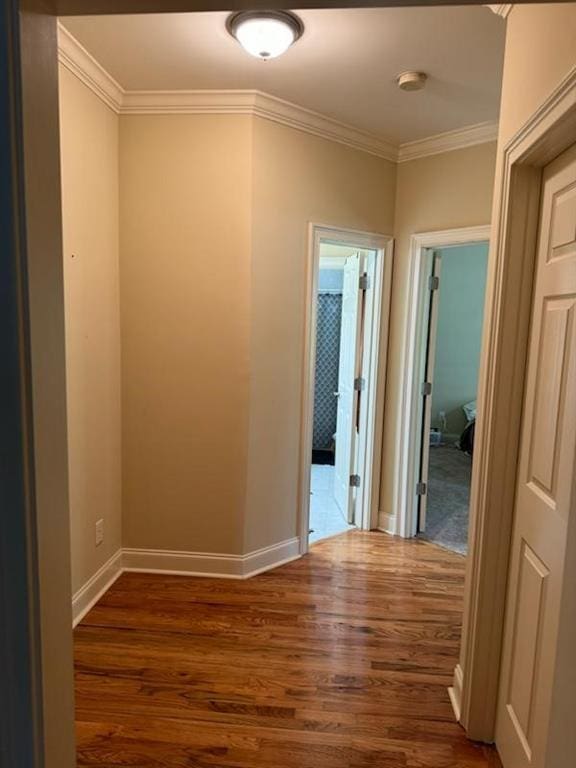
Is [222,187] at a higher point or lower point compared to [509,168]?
higher

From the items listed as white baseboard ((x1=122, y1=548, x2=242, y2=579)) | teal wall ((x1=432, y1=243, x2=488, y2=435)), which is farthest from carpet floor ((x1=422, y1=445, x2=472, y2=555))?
white baseboard ((x1=122, y1=548, x2=242, y2=579))

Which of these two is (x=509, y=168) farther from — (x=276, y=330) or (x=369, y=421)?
(x=369, y=421)

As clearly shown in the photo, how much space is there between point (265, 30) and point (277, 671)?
2.73 metres

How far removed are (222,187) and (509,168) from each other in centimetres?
→ 161

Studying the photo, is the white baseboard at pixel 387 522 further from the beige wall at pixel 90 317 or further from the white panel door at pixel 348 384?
the beige wall at pixel 90 317

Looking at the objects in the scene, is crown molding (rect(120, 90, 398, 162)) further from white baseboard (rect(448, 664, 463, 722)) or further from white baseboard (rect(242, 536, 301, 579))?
white baseboard (rect(448, 664, 463, 722))

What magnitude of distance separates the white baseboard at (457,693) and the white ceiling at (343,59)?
2615mm

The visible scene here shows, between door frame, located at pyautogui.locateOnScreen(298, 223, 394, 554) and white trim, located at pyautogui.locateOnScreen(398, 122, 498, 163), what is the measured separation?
572mm

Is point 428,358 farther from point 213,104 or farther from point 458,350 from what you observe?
point 458,350

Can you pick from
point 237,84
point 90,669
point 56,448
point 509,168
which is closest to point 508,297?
point 509,168

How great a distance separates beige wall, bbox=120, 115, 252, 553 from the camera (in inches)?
106

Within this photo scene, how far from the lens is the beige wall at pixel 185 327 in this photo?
8.83 feet

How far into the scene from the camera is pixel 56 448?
906 millimetres

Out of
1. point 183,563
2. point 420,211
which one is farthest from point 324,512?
point 420,211
